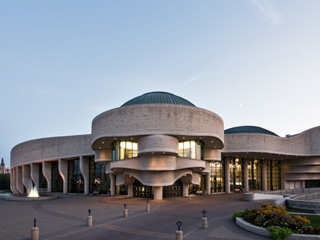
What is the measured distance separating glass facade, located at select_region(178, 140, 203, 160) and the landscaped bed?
18.9 metres

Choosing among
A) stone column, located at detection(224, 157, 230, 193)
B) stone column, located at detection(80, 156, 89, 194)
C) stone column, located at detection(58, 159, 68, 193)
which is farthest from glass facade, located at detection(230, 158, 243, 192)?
stone column, located at detection(58, 159, 68, 193)

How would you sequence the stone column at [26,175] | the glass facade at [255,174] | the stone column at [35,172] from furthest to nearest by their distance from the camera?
the stone column at [26,175] < the stone column at [35,172] < the glass facade at [255,174]

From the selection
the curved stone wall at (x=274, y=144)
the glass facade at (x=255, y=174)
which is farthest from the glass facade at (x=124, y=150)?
the glass facade at (x=255, y=174)

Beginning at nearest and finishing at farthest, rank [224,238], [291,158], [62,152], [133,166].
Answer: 1. [224,238]
2. [133,166]
3. [62,152]
4. [291,158]

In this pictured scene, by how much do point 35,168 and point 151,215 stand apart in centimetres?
4926

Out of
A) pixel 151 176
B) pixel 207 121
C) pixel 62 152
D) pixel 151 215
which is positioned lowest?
pixel 151 215

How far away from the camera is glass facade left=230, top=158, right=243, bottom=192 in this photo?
54469 millimetres

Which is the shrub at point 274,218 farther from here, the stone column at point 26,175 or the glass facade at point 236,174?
the stone column at point 26,175

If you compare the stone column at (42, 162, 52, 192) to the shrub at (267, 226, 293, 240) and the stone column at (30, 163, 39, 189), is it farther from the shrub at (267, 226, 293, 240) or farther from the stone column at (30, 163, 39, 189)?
the shrub at (267, 226, 293, 240)

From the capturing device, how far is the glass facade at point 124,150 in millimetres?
37188

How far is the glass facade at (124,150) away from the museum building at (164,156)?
0.47ft

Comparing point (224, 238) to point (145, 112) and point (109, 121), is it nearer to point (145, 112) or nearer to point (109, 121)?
point (145, 112)

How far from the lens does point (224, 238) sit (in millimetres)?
14070

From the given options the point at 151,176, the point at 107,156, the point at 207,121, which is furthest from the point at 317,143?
the point at 107,156
